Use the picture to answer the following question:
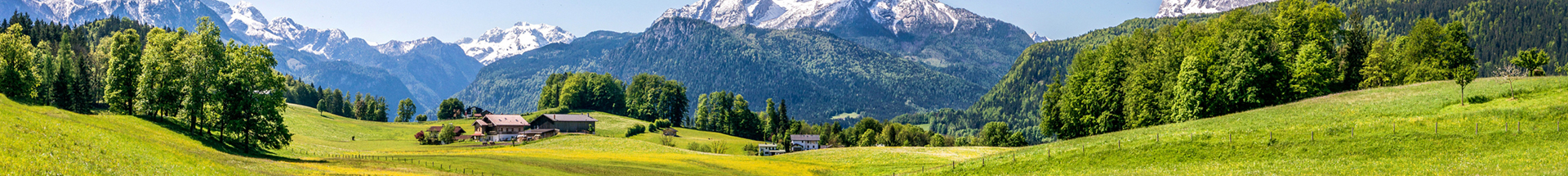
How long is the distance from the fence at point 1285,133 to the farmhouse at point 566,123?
311 feet

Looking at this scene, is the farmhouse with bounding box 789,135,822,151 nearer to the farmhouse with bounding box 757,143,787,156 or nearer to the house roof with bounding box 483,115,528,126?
the farmhouse with bounding box 757,143,787,156

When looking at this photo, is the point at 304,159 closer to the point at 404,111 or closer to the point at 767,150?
the point at 767,150

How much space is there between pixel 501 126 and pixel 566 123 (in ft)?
35.5

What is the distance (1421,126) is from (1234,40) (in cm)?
3611

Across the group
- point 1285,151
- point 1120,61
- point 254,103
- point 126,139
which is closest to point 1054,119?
point 1120,61

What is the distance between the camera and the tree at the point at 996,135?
14500 centimetres

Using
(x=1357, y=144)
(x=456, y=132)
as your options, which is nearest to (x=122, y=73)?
(x=456, y=132)

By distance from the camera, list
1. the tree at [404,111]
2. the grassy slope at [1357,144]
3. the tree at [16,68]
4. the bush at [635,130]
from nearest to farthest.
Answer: the grassy slope at [1357,144] < the tree at [16,68] < the bush at [635,130] < the tree at [404,111]

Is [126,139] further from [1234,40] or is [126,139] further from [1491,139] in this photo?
[1234,40]

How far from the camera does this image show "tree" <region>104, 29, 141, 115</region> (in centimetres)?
7012

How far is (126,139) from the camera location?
44219 millimetres

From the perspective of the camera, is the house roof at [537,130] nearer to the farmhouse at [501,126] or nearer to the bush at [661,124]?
the farmhouse at [501,126]

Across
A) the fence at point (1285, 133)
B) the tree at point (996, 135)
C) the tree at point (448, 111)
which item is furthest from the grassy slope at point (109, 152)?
the tree at point (448, 111)

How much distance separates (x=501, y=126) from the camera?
441 feet
